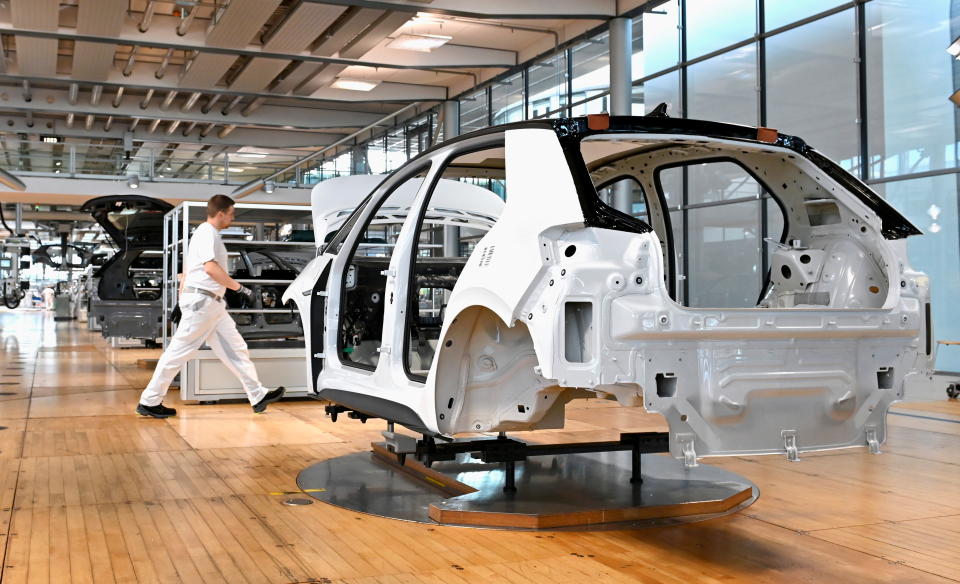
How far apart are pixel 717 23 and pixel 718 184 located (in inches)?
90.4

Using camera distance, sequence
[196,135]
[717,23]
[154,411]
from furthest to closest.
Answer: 1. [196,135]
2. [717,23]
3. [154,411]

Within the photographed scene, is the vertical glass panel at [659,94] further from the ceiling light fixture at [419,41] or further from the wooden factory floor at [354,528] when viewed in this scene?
the wooden factory floor at [354,528]

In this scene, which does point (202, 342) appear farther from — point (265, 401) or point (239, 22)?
point (239, 22)

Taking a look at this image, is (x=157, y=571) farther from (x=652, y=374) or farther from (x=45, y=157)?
(x=45, y=157)

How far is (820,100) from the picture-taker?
37.3 feet

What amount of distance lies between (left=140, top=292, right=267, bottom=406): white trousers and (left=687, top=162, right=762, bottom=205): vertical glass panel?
7486mm

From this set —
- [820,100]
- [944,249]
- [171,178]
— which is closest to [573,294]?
[944,249]

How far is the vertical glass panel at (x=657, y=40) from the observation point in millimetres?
13609

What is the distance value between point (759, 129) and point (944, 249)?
7.53 metres

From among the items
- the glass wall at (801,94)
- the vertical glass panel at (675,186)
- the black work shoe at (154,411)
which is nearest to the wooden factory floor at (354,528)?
the black work shoe at (154,411)

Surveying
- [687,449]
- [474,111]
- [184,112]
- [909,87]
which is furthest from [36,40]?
[687,449]

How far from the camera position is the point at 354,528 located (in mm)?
3783

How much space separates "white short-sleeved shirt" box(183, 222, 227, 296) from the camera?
6.72m

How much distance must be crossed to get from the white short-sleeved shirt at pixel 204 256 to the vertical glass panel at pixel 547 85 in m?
10.3
